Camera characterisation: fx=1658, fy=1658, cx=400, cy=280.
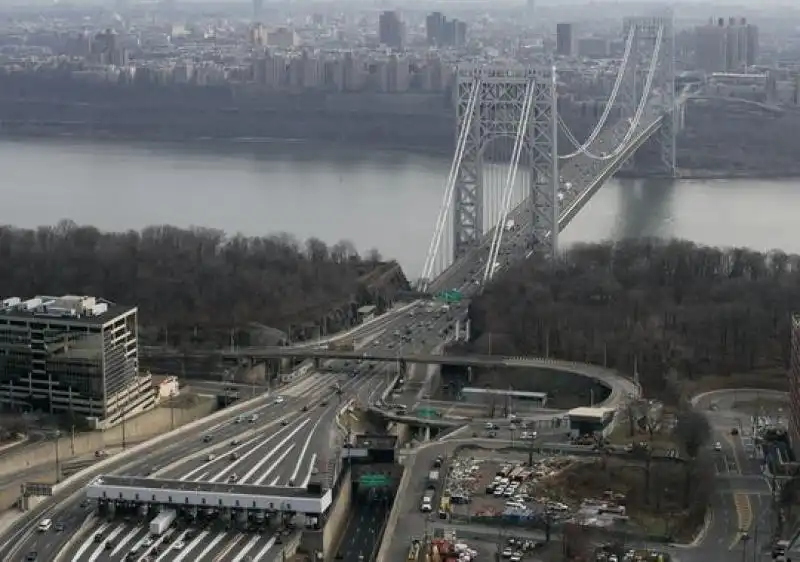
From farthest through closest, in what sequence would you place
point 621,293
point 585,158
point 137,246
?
point 585,158, point 137,246, point 621,293

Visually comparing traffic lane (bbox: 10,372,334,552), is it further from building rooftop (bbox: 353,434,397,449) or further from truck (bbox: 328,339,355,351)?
truck (bbox: 328,339,355,351)

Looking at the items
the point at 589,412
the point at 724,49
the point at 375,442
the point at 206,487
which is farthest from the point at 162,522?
the point at 724,49

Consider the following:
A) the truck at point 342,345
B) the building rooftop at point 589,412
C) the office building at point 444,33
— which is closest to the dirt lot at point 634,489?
the building rooftop at point 589,412

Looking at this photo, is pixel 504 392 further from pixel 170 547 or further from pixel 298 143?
pixel 298 143

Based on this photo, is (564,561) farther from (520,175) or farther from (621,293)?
(520,175)

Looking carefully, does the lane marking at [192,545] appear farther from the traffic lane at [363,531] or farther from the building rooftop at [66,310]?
the building rooftop at [66,310]

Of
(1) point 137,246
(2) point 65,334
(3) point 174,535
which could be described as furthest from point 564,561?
(1) point 137,246

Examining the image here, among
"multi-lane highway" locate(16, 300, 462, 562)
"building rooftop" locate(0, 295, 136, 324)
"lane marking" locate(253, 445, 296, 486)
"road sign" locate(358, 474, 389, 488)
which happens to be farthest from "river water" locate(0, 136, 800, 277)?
"road sign" locate(358, 474, 389, 488)
